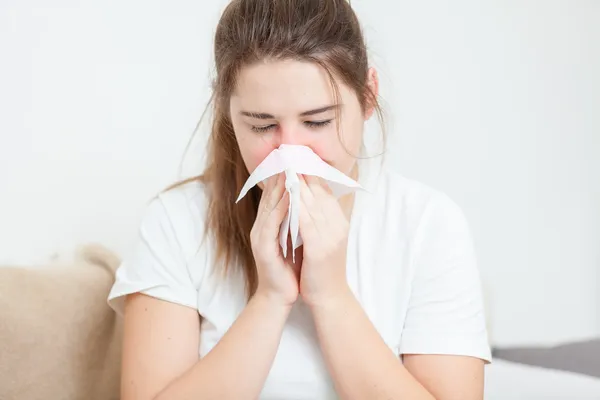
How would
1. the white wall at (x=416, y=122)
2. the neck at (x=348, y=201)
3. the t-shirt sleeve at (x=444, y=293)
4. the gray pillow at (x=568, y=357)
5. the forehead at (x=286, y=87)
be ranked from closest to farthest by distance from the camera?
the forehead at (x=286, y=87)
the t-shirt sleeve at (x=444, y=293)
the neck at (x=348, y=201)
the white wall at (x=416, y=122)
the gray pillow at (x=568, y=357)

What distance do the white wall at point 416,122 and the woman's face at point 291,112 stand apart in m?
0.43

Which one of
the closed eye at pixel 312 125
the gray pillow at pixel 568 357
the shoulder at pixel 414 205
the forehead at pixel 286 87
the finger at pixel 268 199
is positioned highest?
the forehead at pixel 286 87

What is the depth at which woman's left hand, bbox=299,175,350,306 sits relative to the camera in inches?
43.4

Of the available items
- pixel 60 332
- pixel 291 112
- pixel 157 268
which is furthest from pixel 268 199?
pixel 60 332

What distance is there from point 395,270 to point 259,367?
0.29 metres

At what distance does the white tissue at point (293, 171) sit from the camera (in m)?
1.06

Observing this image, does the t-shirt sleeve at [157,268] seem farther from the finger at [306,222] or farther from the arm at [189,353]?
the finger at [306,222]

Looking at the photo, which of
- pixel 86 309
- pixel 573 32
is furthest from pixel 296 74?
pixel 573 32

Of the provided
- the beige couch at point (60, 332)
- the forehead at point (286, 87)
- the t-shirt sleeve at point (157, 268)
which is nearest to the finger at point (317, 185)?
the forehead at point (286, 87)

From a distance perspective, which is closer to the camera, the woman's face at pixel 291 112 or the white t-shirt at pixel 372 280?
the woman's face at pixel 291 112

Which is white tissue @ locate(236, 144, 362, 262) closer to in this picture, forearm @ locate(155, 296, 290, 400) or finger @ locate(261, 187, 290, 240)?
finger @ locate(261, 187, 290, 240)

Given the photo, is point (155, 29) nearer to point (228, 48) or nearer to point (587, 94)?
point (228, 48)

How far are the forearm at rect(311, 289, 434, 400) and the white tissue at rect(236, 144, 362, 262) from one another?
0.39ft

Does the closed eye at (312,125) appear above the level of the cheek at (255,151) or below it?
above
